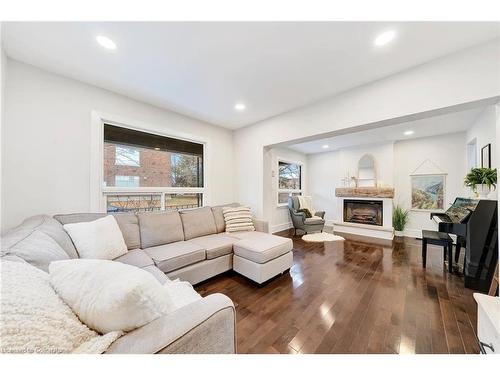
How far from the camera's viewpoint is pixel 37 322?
1.85 ft

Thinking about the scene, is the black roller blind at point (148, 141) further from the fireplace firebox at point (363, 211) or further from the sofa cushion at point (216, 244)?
the fireplace firebox at point (363, 211)

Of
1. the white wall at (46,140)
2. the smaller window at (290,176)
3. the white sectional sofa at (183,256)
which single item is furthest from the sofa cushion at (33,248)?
the smaller window at (290,176)

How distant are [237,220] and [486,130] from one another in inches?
152

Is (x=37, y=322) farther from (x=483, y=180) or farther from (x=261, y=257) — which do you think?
(x=483, y=180)

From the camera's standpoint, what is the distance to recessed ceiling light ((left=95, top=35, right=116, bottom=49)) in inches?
59.1

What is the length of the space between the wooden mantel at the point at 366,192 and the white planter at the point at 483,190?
1.69 m

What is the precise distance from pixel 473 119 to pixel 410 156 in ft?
4.35

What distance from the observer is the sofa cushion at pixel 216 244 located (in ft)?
7.36

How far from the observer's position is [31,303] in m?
0.59

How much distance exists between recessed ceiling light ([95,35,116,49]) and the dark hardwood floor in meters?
2.57

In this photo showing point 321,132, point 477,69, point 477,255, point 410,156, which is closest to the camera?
point 477,69

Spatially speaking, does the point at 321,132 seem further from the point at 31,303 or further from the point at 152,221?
the point at 31,303
